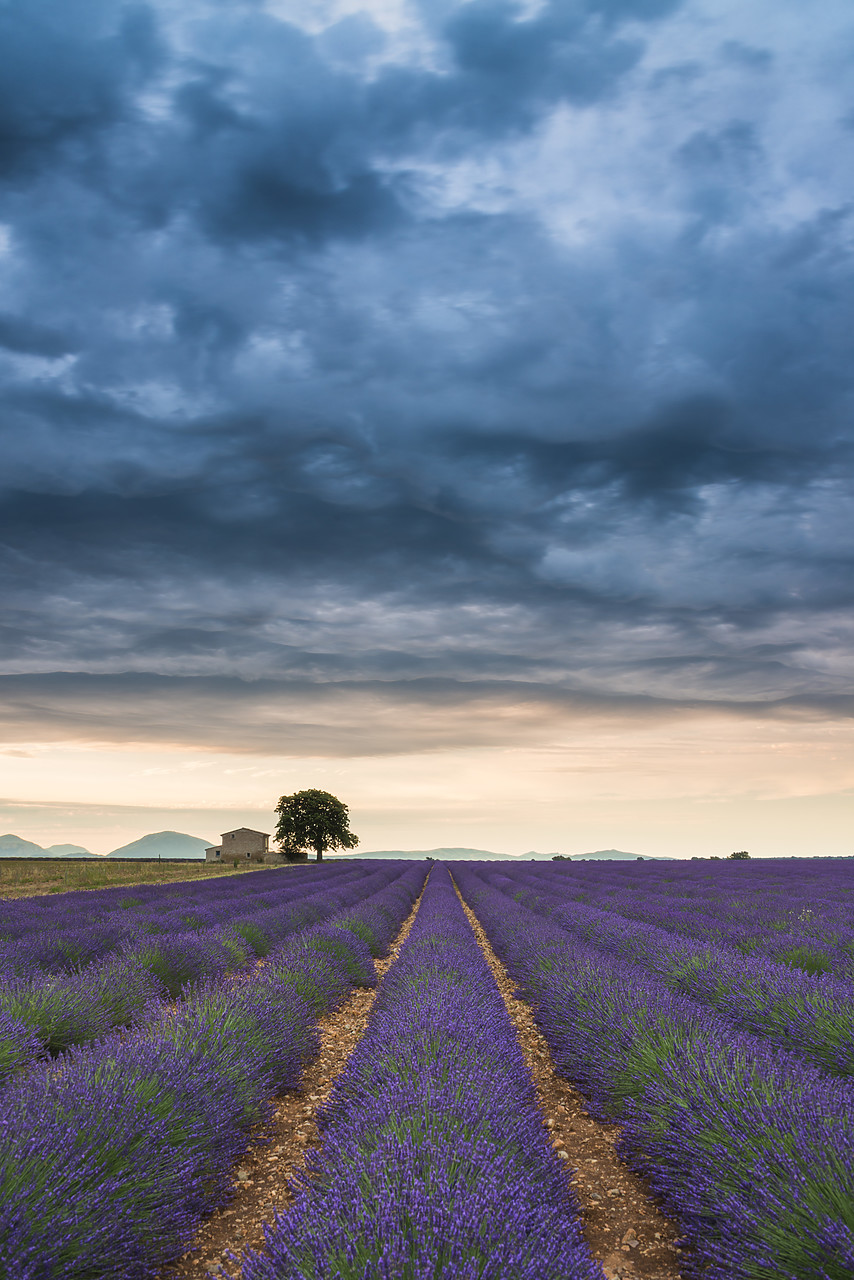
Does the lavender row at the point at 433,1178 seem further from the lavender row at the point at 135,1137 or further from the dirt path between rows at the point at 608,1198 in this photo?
the lavender row at the point at 135,1137

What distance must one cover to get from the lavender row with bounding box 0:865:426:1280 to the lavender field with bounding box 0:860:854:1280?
12 mm

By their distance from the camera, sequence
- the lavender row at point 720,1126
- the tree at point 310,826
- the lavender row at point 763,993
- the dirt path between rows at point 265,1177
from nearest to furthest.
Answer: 1. the lavender row at point 720,1126
2. the dirt path between rows at point 265,1177
3. the lavender row at point 763,993
4. the tree at point 310,826

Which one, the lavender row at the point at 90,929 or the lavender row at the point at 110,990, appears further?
the lavender row at the point at 90,929

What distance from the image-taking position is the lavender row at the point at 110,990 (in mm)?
3893

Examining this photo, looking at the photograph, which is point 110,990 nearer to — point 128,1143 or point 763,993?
point 128,1143

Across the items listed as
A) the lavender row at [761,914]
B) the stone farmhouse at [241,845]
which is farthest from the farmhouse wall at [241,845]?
the lavender row at [761,914]

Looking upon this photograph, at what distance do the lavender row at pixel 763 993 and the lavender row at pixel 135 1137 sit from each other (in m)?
3.14

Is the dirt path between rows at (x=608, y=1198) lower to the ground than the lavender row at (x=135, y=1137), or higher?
lower

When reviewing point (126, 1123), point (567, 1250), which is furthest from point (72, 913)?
point (567, 1250)

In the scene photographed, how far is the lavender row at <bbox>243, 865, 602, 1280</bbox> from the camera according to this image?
62.7 inches

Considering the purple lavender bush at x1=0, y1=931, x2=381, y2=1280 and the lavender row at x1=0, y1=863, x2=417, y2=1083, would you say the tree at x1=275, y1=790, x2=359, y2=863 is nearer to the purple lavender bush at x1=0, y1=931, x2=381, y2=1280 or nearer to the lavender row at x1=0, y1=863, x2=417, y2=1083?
the lavender row at x1=0, y1=863, x2=417, y2=1083

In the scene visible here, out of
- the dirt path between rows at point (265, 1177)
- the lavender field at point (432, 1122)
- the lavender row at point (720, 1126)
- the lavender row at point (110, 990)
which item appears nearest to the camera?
the lavender field at point (432, 1122)

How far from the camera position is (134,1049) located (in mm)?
3070

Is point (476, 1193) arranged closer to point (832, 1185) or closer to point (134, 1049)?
point (832, 1185)
